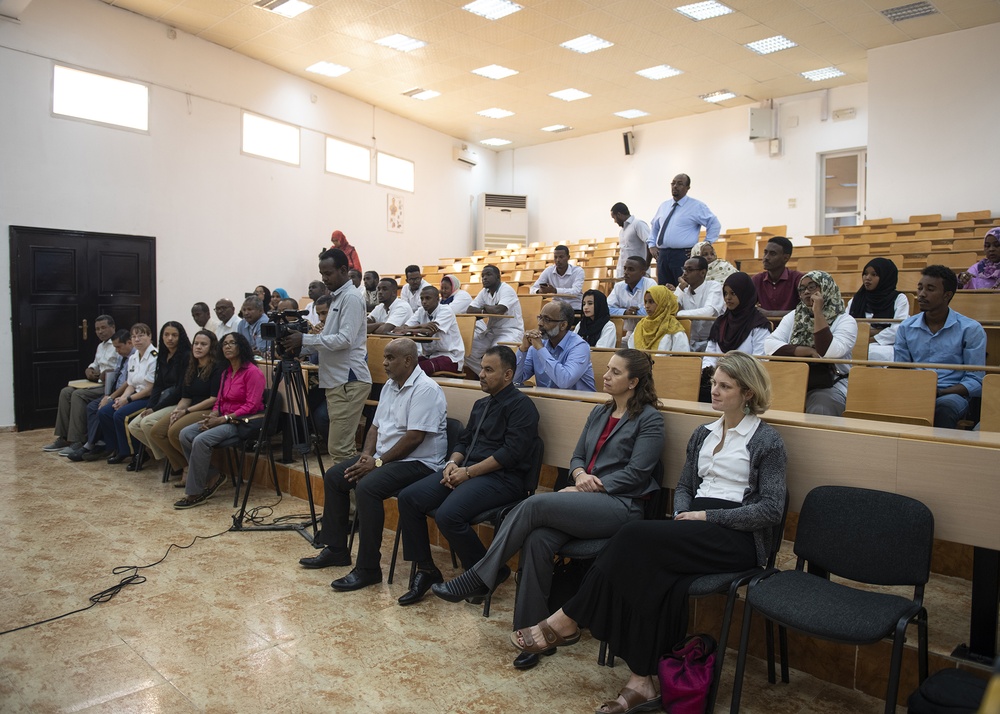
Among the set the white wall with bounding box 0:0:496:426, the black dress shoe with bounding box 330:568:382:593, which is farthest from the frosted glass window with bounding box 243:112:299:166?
the black dress shoe with bounding box 330:568:382:593

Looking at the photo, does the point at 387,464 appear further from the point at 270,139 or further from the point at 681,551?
the point at 270,139

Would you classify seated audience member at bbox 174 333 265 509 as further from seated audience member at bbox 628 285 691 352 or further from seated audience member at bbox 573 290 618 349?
seated audience member at bbox 628 285 691 352

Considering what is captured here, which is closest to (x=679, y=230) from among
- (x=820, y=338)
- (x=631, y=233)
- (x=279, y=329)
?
(x=631, y=233)

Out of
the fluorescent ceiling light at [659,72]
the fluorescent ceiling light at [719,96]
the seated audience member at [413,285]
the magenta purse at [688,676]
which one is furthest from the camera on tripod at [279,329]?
the fluorescent ceiling light at [719,96]

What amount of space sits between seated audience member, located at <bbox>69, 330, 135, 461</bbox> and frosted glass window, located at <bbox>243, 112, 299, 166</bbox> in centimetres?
425

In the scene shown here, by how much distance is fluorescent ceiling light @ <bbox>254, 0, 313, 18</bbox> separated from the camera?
7.64 meters

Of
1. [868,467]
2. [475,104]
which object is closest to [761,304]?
[868,467]

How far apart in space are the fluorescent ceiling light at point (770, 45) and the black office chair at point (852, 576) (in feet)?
26.9

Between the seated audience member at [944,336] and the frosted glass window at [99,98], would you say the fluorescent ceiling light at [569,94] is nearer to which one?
the frosted glass window at [99,98]

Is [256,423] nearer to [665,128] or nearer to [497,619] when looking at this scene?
[497,619]

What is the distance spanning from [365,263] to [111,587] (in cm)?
864

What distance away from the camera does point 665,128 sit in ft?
40.2

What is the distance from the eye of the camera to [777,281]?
190 inches

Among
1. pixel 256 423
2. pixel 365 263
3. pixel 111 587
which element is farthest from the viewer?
pixel 365 263
